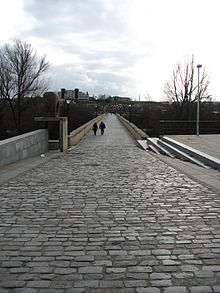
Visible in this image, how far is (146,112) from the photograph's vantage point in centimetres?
5644

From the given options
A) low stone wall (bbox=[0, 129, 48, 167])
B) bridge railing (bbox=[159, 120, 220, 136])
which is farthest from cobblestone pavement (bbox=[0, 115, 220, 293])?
bridge railing (bbox=[159, 120, 220, 136])

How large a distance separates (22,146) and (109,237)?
33.6 feet

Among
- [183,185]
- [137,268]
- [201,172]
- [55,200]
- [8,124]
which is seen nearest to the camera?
[137,268]

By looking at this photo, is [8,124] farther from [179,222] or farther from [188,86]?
[179,222]

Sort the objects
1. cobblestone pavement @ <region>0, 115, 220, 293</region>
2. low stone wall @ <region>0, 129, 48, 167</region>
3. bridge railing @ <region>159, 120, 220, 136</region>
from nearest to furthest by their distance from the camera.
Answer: cobblestone pavement @ <region>0, 115, 220, 293</region>
low stone wall @ <region>0, 129, 48, 167</region>
bridge railing @ <region>159, 120, 220, 136</region>

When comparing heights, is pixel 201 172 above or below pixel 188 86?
below

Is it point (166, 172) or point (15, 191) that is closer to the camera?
point (15, 191)

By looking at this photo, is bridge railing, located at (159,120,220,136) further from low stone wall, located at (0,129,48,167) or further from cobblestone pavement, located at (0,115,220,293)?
cobblestone pavement, located at (0,115,220,293)

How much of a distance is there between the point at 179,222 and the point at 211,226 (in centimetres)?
49

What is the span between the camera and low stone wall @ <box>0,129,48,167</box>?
1201cm

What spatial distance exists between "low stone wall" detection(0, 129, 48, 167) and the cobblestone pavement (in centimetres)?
386

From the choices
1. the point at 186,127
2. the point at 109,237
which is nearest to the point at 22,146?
the point at 109,237

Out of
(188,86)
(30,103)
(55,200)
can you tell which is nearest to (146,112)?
(188,86)

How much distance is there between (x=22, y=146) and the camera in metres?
14.2
